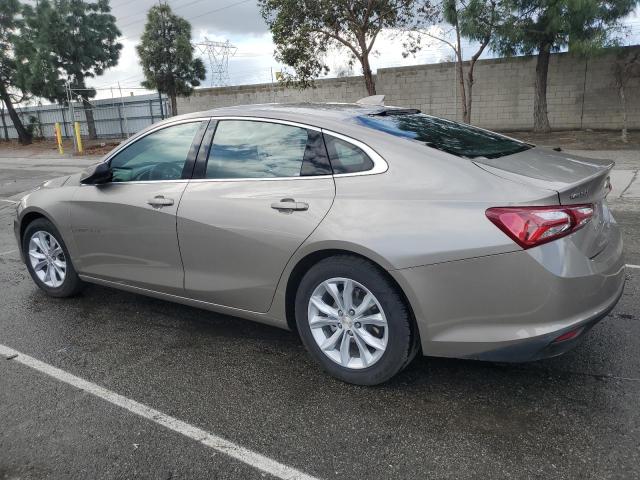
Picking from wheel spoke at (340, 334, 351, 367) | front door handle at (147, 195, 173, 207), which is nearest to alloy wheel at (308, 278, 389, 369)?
wheel spoke at (340, 334, 351, 367)

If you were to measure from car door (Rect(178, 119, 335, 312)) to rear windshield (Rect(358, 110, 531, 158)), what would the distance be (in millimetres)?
461

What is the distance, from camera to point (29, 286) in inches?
215

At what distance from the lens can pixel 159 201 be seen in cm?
383

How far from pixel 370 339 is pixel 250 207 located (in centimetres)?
109

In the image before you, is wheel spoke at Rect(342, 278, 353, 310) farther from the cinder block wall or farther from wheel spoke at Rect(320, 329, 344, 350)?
the cinder block wall

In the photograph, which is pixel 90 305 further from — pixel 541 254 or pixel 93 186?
pixel 541 254

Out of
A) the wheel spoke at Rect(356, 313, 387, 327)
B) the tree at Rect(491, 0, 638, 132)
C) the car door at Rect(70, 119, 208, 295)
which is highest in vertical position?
the tree at Rect(491, 0, 638, 132)

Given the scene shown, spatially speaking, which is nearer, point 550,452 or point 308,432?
point 550,452

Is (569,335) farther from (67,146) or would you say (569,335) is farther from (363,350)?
(67,146)

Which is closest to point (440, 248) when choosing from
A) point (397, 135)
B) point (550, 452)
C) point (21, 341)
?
point (397, 135)

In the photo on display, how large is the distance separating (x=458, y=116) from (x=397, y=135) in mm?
19022

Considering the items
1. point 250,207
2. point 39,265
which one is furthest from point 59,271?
point 250,207

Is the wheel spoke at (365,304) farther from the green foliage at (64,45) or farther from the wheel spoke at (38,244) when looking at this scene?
the green foliage at (64,45)

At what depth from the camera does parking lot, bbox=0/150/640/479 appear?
2549 mm
